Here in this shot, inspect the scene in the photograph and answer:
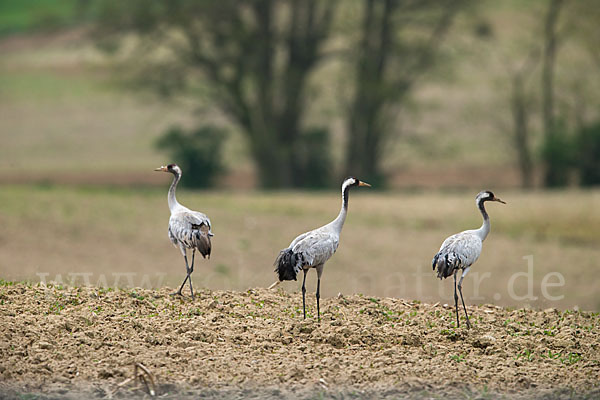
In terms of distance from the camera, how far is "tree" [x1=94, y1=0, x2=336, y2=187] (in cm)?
3550

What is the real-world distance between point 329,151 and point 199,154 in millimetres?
5986

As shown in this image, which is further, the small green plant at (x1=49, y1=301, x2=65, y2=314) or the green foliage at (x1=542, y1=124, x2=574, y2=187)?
the green foliage at (x1=542, y1=124, x2=574, y2=187)

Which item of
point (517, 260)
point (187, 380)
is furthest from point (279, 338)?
point (517, 260)

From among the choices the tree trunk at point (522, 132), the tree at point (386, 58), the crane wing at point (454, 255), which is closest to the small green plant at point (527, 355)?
the crane wing at point (454, 255)

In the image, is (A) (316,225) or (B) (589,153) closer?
(A) (316,225)

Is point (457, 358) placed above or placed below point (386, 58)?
below

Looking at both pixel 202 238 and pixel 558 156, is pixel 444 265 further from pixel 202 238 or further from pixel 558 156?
pixel 558 156

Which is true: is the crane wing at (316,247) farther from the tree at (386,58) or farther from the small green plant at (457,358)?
the tree at (386,58)

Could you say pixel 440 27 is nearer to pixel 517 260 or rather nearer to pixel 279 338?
pixel 517 260

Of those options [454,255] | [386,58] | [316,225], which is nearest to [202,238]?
[454,255]

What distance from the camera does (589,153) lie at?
38.1 m

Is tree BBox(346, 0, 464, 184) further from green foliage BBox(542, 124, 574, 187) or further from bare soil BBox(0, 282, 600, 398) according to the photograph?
bare soil BBox(0, 282, 600, 398)

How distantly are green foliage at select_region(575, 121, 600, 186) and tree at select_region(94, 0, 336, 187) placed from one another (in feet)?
38.6

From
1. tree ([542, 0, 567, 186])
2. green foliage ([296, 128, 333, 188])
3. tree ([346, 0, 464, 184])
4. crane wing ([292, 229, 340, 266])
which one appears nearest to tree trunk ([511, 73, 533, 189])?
tree ([542, 0, 567, 186])
